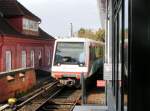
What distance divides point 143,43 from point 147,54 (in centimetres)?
8

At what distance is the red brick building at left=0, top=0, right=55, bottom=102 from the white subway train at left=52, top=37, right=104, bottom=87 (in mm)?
2029

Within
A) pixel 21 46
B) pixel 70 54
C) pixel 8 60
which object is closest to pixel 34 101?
pixel 70 54

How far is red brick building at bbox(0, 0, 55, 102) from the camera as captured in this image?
2641 cm

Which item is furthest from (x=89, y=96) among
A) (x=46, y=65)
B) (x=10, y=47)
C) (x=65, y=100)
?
(x=46, y=65)

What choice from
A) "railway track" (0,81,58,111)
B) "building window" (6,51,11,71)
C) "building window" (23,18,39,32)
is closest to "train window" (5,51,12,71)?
"building window" (6,51,11,71)

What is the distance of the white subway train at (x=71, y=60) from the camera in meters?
24.4

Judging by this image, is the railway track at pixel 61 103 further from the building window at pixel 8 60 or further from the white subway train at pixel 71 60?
the building window at pixel 8 60

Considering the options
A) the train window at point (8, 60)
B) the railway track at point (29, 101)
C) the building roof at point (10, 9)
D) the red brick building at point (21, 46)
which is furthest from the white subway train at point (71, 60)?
the building roof at point (10, 9)

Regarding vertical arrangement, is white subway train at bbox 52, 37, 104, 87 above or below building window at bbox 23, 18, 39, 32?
below

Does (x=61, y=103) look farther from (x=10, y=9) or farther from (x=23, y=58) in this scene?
(x=10, y=9)

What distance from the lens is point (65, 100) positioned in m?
21.6

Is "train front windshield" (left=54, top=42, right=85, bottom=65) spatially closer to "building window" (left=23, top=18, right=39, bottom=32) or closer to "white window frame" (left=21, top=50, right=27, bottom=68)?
"white window frame" (left=21, top=50, right=27, bottom=68)

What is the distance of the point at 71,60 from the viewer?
80.8 feet

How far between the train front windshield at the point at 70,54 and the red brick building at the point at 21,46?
2136 mm
